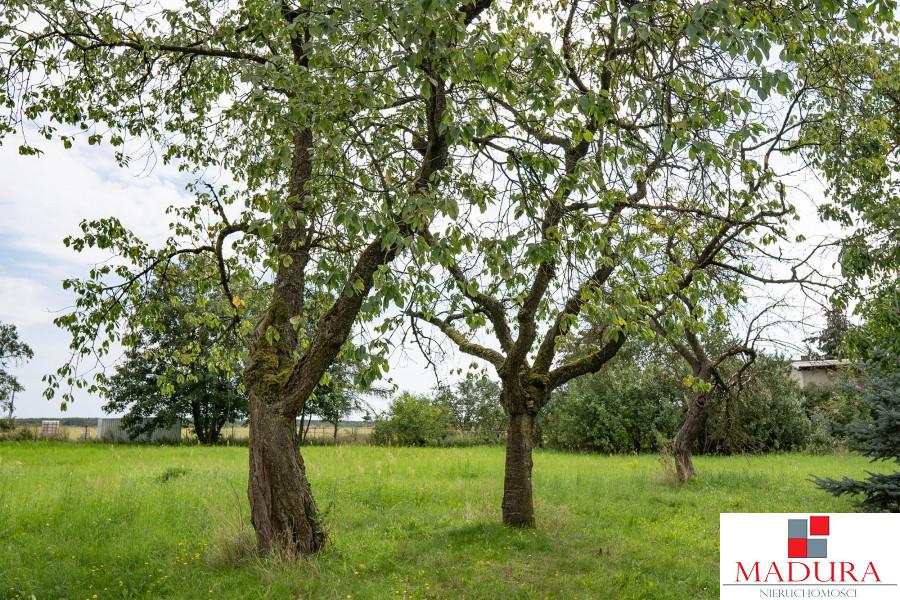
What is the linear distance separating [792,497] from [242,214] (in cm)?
1271

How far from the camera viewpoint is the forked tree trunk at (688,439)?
1594 centimetres

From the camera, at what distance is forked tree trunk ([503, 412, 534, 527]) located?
10344 mm

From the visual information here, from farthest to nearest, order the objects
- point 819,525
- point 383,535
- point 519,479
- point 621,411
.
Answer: point 621,411
point 519,479
point 383,535
point 819,525

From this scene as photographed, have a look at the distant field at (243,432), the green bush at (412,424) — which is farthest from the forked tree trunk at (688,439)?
the distant field at (243,432)

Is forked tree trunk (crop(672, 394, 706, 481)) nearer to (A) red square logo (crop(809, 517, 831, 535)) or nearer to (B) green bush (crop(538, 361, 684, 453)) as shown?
(A) red square logo (crop(809, 517, 831, 535))

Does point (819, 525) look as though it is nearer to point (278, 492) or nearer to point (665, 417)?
point (278, 492)

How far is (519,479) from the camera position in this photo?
10.4 m

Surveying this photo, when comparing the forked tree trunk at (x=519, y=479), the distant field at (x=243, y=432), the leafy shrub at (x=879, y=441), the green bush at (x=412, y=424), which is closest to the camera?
the forked tree trunk at (x=519, y=479)

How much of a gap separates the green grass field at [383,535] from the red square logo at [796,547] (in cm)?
95

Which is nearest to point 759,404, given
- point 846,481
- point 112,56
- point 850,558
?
point 846,481

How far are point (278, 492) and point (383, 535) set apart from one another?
7.65 ft
